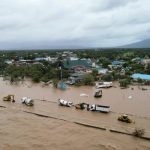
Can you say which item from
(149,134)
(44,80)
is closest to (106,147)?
(149,134)

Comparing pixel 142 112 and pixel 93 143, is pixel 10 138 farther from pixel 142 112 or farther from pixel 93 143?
pixel 142 112

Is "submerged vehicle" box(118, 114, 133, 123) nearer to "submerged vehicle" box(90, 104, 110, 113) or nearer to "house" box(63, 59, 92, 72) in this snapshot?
"submerged vehicle" box(90, 104, 110, 113)

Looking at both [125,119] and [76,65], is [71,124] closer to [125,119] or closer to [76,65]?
[125,119]

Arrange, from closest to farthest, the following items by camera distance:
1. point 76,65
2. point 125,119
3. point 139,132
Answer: point 139,132 → point 125,119 → point 76,65

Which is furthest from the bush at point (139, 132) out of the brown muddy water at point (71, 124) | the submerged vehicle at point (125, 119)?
the submerged vehicle at point (125, 119)

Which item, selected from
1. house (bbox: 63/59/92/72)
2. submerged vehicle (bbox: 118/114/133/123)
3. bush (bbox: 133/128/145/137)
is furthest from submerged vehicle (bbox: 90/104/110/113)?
house (bbox: 63/59/92/72)

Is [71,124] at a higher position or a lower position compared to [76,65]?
lower

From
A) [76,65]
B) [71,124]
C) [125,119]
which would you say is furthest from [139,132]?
[76,65]

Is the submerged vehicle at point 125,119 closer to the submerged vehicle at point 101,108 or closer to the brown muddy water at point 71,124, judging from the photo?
the brown muddy water at point 71,124
